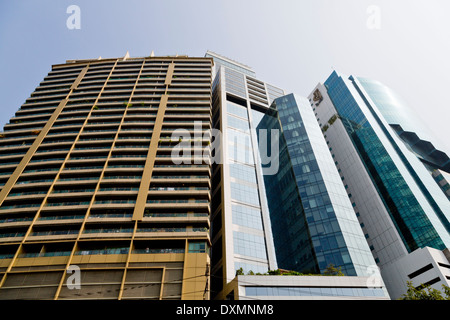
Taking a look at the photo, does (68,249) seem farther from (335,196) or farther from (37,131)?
(335,196)

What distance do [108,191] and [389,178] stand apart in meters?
67.9

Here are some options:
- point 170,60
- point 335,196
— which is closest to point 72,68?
point 170,60

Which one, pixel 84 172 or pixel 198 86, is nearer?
pixel 84 172

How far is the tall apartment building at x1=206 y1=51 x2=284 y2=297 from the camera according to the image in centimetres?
4712

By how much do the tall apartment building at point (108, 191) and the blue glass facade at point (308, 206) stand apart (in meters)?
19.8

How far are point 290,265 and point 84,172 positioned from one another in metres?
44.0

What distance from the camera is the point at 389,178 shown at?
238ft

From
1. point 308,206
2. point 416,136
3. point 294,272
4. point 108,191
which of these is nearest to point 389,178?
point 416,136

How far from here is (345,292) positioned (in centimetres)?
3950

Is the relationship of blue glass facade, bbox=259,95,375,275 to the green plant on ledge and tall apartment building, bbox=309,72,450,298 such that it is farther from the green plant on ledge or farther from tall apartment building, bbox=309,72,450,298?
tall apartment building, bbox=309,72,450,298

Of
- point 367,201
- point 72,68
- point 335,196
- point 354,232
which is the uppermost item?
point 72,68

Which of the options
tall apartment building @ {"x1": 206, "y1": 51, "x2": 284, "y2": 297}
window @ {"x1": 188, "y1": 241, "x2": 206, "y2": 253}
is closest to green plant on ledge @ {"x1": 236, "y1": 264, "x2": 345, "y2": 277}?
tall apartment building @ {"x1": 206, "y1": 51, "x2": 284, "y2": 297}

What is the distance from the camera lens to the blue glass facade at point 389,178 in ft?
199

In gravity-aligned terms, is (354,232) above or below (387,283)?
above
